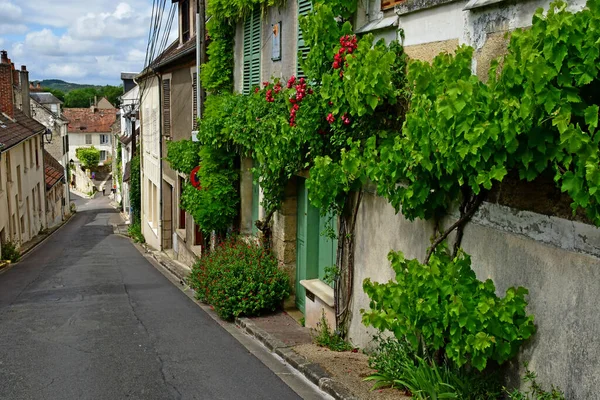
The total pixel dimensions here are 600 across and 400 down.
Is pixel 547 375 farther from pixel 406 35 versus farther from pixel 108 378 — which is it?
pixel 108 378

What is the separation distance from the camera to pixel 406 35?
632 centimetres

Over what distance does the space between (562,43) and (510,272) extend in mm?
1851

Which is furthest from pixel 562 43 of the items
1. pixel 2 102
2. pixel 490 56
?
pixel 2 102

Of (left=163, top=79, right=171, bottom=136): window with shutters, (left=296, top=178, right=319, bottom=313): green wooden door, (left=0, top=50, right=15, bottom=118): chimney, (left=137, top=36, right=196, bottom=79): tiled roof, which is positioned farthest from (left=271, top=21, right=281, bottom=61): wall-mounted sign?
(left=0, top=50, right=15, bottom=118): chimney

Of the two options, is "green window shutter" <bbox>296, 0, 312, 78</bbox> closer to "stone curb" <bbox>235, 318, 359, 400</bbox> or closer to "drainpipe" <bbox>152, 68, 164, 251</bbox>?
"stone curb" <bbox>235, 318, 359, 400</bbox>

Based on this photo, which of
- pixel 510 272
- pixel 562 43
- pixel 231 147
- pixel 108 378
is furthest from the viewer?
pixel 231 147

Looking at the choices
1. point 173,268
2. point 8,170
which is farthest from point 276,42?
point 8,170

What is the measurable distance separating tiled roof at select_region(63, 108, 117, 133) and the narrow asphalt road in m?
69.2

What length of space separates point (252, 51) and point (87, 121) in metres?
75.6

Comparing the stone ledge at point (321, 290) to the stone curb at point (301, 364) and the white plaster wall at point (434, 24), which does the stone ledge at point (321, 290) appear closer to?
the stone curb at point (301, 364)

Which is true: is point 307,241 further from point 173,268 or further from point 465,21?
point 173,268

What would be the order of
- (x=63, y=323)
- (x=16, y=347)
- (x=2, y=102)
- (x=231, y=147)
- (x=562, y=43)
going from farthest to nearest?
(x=2, y=102) → (x=231, y=147) → (x=63, y=323) → (x=16, y=347) → (x=562, y=43)

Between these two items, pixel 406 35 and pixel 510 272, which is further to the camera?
pixel 406 35

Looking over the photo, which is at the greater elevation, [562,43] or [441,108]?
[562,43]
